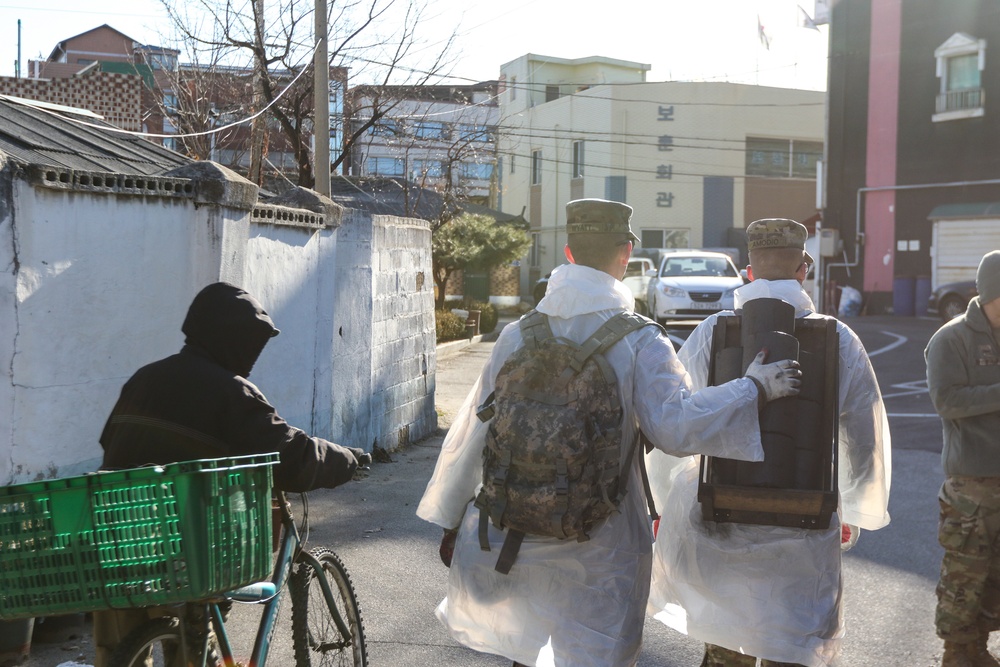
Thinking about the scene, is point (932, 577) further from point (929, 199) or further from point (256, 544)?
point (929, 199)

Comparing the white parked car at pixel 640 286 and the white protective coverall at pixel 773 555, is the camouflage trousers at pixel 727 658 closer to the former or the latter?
the white protective coverall at pixel 773 555

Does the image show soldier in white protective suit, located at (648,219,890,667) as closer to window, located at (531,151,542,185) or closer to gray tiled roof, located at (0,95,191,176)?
gray tiled roof, located at (0,95,191,176)

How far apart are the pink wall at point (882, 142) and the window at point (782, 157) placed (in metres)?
11.2

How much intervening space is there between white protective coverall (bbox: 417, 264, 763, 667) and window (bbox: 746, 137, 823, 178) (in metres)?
41.5

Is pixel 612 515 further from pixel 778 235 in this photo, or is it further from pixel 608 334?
pixel 778 235

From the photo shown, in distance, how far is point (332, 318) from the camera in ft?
28.8

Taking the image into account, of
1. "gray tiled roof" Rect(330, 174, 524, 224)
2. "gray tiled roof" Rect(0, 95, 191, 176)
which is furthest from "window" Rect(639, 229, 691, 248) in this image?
"gray tiled roof" Rect(0, 95, 191, 176)

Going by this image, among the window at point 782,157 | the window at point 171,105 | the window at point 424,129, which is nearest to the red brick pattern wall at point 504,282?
the window at point 424,129

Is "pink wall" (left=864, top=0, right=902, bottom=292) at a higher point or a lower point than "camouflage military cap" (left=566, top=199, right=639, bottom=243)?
higher

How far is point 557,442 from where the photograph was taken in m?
3.15

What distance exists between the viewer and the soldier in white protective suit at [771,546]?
137 inches

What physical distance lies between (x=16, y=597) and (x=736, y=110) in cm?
4282

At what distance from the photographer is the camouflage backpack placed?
3.16 metres

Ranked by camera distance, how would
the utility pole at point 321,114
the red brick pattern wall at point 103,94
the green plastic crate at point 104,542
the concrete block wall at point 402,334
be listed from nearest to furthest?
1. the green plastic crate at point 104,542
2. the concrete block wall at point 402,334
3. the red brick pattern wall at point 103,94
4. the utility pole at point 321,114
